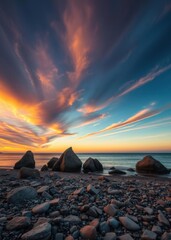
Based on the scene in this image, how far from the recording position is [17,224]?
11.2ft

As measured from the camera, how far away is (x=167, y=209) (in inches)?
183

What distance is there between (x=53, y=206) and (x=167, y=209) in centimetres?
337

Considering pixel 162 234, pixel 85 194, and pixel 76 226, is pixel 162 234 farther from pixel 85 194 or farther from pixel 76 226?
pixel 85 194

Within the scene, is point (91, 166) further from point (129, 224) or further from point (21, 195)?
point (129, 224)

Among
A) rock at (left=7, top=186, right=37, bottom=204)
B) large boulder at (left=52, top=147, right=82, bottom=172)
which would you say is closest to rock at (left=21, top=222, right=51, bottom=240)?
rock at (left=7, top=186, right=37, bottom=204)

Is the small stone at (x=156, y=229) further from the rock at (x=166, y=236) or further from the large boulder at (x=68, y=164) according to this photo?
the large boulder at (x=68, y=164)

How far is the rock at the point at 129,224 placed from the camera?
3.57m

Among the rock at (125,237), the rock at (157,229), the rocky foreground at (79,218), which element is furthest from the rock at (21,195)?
the rock at (157,229)

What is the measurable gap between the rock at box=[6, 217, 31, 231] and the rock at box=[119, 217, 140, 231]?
7.16 feet

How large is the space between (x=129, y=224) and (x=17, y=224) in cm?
252

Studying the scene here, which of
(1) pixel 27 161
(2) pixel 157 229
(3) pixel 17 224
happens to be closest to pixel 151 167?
(1) pixel 27 161

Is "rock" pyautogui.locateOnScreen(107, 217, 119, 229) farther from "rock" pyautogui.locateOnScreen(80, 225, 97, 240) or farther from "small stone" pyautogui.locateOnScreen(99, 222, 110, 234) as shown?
"rock" pyautogui.locateOnScreen(80, 225, 97, 240)

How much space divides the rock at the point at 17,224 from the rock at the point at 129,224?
7.16 feet

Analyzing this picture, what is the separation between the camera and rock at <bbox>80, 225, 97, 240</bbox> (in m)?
3.16
